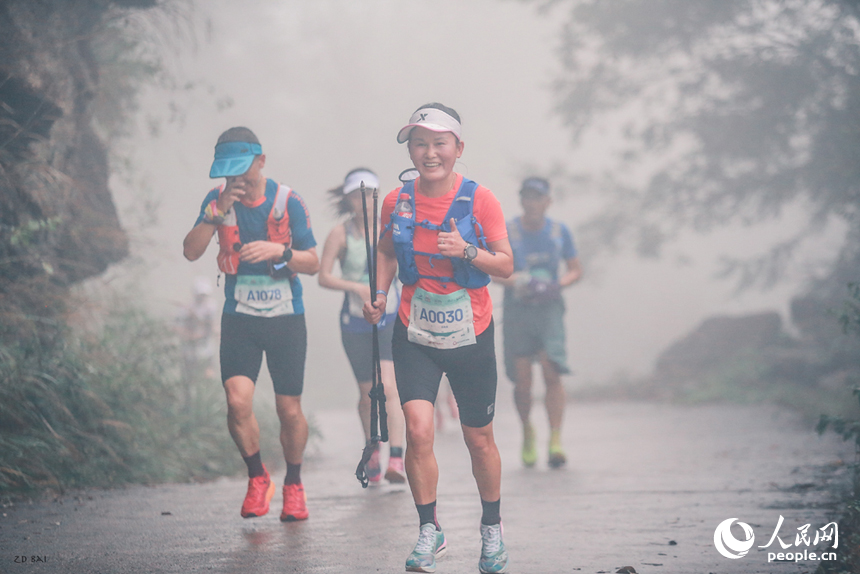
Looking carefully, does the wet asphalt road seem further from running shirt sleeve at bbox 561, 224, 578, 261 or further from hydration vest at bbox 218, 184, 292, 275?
running shirt sleeve at bbox 561, 224, 578, 261

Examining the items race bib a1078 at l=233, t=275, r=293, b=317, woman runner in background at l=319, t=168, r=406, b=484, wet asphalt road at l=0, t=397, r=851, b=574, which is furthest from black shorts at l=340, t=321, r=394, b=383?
race bib a1078 at l=233, t=275, r=293, b=317

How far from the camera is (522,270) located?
7.87 meters

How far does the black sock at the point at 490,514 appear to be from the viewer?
4.03 m

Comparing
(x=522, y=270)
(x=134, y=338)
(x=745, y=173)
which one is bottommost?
(x=134, y=338)

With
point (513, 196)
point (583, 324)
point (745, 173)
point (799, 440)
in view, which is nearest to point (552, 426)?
point (799, 440)

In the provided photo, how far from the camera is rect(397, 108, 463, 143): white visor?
404cm

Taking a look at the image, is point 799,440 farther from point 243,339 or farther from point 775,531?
point 243,339

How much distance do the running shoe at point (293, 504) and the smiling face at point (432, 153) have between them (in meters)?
2.20

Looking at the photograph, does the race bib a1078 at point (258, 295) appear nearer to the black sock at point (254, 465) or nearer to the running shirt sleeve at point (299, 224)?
the running shirt sleeve at point (299, 224)

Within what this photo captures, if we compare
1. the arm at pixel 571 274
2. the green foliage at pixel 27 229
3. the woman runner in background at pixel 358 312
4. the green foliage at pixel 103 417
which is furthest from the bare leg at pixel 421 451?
the arm at pixel 571 274

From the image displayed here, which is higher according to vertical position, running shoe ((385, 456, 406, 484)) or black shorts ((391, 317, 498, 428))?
black shorts ((391, 317, 498, 428))

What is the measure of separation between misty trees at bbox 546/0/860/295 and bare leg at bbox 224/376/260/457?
9048 millimetres

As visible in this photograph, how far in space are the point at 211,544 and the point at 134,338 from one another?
163 inches

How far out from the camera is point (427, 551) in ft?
12.4
